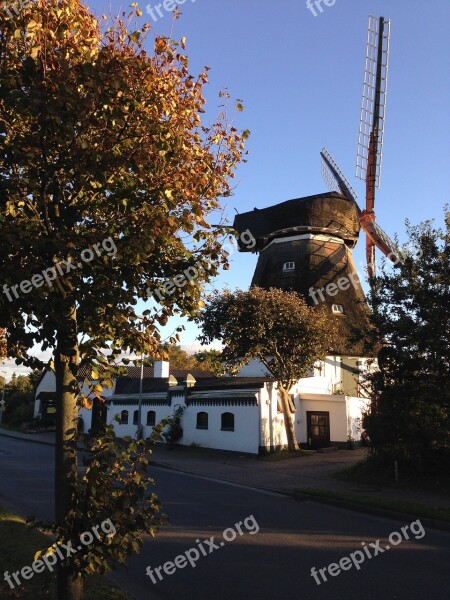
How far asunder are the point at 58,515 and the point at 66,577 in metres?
0.51

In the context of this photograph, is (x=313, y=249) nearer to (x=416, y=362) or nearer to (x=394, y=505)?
(x=416, y=362)

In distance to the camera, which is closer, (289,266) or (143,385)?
(289,266)

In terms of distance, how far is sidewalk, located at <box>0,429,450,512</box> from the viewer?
47.1ft

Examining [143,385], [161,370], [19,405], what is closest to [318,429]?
[143,385]

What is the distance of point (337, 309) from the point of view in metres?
34.7

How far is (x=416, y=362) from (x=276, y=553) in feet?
29.9

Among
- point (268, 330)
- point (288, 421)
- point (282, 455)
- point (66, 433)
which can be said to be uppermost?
point (268, 330)

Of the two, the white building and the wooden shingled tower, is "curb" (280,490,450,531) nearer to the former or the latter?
the white building

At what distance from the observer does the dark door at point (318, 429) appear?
28266 millimetres

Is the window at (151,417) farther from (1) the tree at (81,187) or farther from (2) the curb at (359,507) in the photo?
(1) the tree at (81,187)

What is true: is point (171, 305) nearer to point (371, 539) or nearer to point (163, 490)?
point (371, 539)

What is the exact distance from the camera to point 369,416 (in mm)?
16688

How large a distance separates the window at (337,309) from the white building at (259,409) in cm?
379

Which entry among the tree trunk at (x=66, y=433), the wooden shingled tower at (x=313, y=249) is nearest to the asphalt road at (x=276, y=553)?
the tree trunk at (x=66, y=433)
